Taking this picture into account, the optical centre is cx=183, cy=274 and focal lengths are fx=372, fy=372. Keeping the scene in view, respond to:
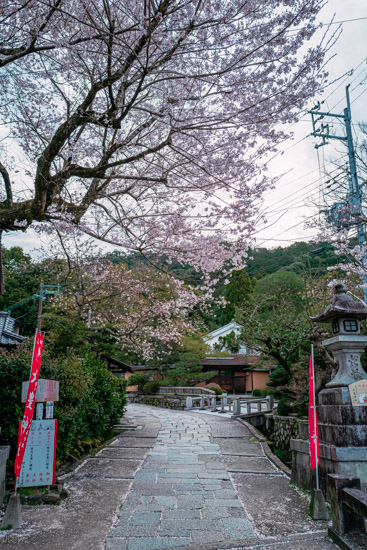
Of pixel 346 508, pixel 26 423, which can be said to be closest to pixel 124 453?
pixel 26 423

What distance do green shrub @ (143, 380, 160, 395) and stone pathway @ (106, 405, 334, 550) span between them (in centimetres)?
1725

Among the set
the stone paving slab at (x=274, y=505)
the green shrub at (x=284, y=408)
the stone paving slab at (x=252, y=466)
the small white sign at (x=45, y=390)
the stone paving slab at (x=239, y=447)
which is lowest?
the stone paving slab at (x=239, y=447)

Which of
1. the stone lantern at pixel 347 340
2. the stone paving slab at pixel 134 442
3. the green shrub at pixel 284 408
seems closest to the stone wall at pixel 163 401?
the green shrub at pixel 284 408

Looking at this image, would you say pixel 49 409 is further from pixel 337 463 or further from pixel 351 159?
pixel 351 159

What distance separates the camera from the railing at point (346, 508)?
147 inches

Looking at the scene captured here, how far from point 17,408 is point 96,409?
324cm

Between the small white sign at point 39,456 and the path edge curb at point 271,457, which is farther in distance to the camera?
the path edge curb at point 271,457

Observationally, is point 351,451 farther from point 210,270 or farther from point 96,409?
point 96,409

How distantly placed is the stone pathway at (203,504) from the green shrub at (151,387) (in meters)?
17.2

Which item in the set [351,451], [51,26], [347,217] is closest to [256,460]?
[351,451]

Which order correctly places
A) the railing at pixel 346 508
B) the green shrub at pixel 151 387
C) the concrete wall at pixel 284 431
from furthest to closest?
the green shrub at pixel 151 387, the concrete wall at pixel 284 431, the railing at pixel 346 508

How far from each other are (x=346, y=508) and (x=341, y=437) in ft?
3.89

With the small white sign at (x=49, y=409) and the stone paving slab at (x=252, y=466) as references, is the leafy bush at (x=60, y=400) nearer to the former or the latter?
the small white sign at (x=49, y=409)

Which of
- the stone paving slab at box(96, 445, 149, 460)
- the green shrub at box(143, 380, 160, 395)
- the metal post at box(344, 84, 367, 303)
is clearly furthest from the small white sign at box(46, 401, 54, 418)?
the green shrub at box(143, 380, 160, 395)
